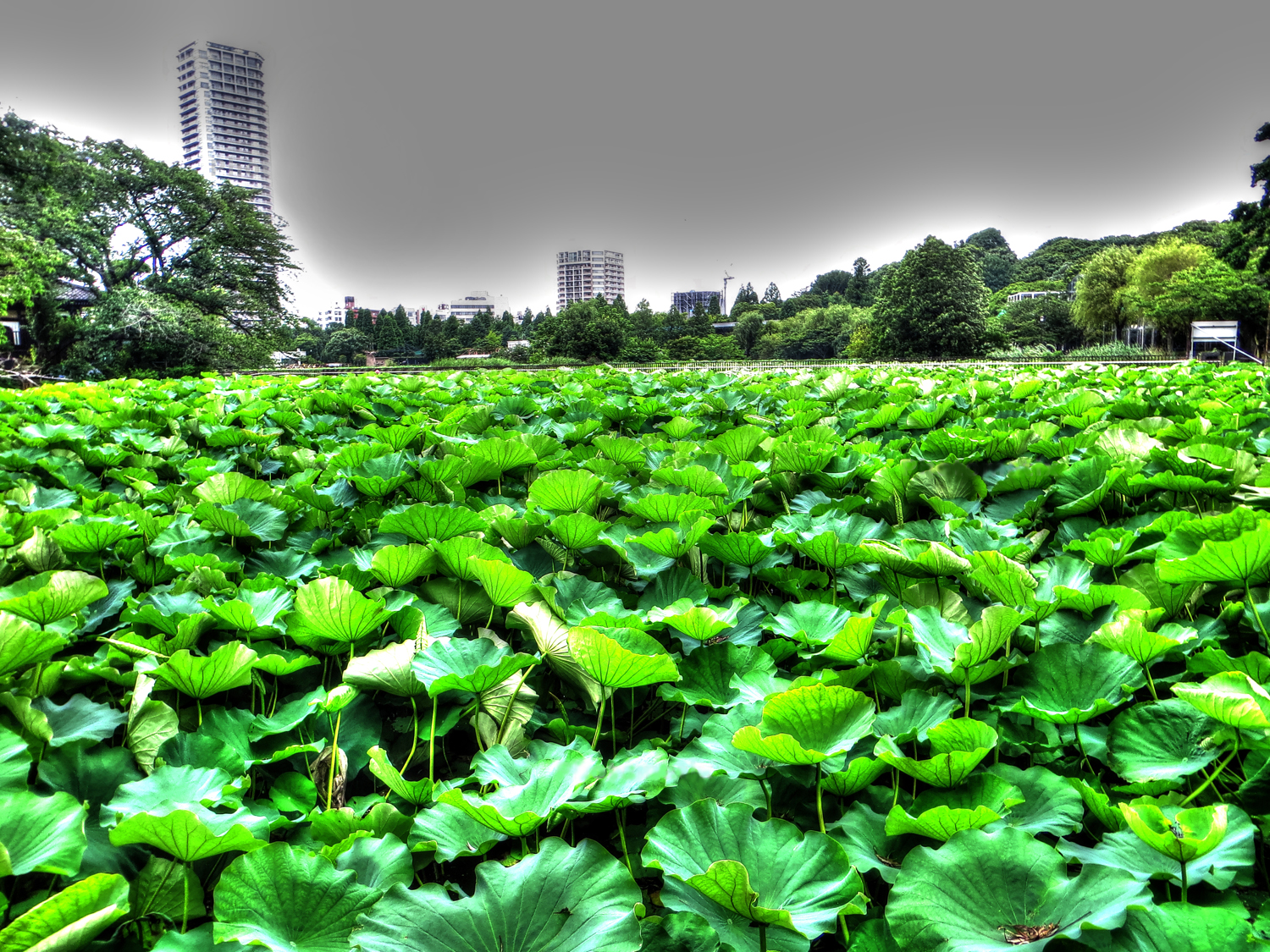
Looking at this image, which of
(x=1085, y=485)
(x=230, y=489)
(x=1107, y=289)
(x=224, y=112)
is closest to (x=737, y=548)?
(x=1085, y=485)

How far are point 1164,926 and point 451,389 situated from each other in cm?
367

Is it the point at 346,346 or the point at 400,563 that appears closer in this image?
the point at 400,563

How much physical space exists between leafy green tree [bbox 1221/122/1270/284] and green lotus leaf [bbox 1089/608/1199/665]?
24.5m

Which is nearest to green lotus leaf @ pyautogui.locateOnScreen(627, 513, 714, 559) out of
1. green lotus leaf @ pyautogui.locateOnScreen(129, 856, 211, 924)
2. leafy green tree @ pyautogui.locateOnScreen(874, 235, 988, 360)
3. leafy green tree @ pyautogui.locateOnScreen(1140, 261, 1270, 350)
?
green lotus leaf @ pyautogui.locateOnScreen(129, 856, 211, 924)

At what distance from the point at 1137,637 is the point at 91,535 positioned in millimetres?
1394

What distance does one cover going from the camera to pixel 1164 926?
0.44m

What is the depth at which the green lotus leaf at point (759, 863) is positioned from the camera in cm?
46

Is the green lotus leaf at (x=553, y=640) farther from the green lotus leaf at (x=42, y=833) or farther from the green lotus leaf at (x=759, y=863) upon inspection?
the green lotus leaf at (x=42, y=833)

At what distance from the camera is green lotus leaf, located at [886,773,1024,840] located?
507 millimetres

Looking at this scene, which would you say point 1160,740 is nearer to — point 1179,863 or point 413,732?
point 1179,863

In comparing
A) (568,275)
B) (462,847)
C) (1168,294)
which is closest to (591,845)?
(462,847)

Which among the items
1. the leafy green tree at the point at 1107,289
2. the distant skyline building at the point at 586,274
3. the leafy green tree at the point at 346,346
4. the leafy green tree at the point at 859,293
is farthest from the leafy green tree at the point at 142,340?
the distant skyline building at the point at 586,274

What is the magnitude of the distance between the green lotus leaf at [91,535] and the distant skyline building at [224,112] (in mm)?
81160

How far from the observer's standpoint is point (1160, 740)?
646 millimetres
